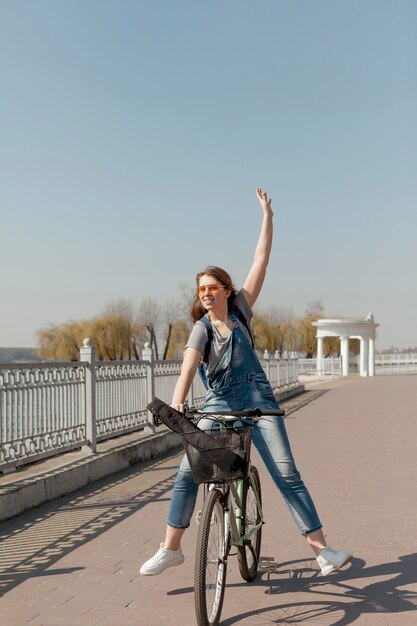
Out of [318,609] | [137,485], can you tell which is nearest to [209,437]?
[318,609]

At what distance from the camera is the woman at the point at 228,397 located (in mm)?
4645

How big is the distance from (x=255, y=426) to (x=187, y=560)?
1408 mm

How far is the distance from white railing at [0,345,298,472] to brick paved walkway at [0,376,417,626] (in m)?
0.60

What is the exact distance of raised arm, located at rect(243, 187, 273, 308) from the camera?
4.96m

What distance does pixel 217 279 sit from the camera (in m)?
4.71

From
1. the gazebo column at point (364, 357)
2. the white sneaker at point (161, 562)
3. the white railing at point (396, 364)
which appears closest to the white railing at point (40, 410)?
the white sneaker at point (161, 562)

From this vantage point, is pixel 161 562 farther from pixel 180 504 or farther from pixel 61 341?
pixel 61 341

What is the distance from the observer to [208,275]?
15.5 ft

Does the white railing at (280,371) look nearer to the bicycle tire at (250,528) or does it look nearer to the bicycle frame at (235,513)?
the bicycle tire at (250,528)

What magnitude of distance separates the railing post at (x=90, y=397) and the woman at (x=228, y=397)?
497 centimetres

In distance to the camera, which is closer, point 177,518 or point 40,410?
point 177,518

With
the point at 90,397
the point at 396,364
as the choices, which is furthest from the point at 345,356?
the point at 90,397

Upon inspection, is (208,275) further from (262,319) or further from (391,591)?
(262,319)

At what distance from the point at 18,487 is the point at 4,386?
0.88m
